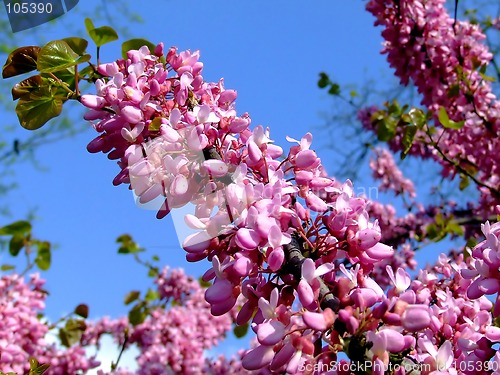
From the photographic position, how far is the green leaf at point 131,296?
14.4 ft

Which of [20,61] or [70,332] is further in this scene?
[70,332]

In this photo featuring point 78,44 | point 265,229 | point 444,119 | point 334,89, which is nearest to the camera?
point 265,229

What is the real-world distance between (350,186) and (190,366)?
3.56 metres

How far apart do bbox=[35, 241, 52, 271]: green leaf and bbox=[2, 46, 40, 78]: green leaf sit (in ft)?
7.40

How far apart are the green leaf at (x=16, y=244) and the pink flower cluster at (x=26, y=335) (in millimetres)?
246

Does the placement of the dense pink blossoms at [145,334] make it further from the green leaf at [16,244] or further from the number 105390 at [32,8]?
the number 105390 at [32,8]

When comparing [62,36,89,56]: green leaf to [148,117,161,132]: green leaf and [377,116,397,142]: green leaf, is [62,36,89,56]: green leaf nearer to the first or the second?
[148,117,161,132]: green leaf

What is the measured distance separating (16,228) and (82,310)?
72cm

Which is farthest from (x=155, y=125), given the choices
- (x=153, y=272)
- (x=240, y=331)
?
(x=153, y=272)

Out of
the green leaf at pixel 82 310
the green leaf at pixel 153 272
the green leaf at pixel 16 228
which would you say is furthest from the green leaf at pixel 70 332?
the green leaf at pixel 153 272

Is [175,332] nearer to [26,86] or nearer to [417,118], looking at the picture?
[417,118]

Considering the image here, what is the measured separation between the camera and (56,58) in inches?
61.4

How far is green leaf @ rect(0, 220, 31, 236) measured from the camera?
3.45 m

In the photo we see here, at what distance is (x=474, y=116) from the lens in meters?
3.61
